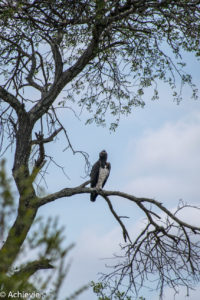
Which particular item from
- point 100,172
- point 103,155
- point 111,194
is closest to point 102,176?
point 100,172

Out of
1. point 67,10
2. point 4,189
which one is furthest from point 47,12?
point 4,189

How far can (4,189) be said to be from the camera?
3.64 meters

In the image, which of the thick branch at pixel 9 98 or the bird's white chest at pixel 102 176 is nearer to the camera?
the thick branch at pixel 9 98

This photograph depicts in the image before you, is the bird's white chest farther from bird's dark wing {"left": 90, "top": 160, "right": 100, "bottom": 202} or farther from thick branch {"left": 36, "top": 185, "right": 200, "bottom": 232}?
thick branch {"left": 36, "top": 185, "right": 200, "bottom": 232}

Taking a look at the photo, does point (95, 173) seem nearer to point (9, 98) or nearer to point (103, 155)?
point (103, 155)

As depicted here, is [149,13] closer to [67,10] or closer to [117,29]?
[117,29]

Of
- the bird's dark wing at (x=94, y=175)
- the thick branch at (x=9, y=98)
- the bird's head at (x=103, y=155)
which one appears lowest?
the thick branch at (x=9, y=98)

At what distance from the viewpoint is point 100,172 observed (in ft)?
36.6

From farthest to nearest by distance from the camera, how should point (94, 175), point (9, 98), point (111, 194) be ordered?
point (94, 175)
point (9, 98)
point (111, 194)

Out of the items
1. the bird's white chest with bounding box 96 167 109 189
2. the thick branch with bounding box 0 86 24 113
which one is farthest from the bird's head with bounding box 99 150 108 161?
the thick branch with bounding box 0 86 24 113

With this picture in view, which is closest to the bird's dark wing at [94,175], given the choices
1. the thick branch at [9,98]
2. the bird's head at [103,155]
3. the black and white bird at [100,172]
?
the black and white bird at [100,172]

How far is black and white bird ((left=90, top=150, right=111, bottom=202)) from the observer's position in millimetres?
10984

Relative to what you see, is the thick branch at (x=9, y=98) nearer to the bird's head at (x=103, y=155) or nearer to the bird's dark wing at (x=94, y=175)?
the bird's dark wing at (x=94, y=175)

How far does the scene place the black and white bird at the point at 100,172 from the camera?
432 inches
